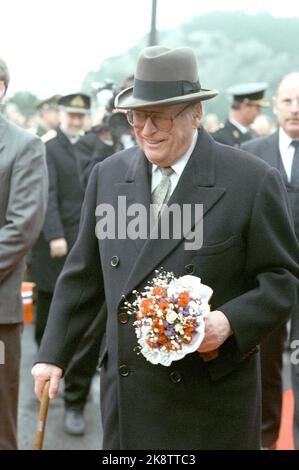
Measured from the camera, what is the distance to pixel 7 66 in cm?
425

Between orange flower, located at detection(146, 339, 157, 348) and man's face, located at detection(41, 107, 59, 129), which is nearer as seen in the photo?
orange flower, located at detection(146, 339, 157, 348)

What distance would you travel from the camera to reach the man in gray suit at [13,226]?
411 centimetres

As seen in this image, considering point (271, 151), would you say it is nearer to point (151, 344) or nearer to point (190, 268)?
point (190, 268)

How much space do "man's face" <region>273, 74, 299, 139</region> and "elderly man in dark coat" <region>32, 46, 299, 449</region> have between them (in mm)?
2089

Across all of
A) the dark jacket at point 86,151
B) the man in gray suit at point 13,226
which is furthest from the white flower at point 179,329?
the dark jacket at point 86,151

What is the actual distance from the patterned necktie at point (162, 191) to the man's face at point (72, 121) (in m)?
4.06

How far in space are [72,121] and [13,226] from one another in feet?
10.2

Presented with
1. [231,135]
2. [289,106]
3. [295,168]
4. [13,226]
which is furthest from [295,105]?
[13,226]

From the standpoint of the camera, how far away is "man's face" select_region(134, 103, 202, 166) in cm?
290

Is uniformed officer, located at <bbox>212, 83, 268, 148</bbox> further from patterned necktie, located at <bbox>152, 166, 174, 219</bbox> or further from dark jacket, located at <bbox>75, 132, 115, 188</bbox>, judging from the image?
patterned necktie, located at <bbox>152, 166, 174, 219</bbox>

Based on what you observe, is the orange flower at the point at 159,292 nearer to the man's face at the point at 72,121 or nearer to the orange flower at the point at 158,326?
the orange flower at the point at 158,326

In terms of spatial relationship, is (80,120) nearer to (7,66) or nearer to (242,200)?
(7,66)

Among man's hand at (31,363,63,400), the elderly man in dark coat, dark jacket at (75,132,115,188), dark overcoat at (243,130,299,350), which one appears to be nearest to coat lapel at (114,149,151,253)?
the elderly man in dark coat
